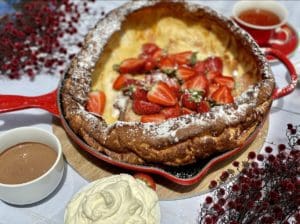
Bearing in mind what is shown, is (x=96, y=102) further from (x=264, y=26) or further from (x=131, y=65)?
(x=264, y=26)

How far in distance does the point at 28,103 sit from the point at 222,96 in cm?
67

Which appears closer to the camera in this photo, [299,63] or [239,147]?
[239,147]

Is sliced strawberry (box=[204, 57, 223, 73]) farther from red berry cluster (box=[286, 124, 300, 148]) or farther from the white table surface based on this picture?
red berry cluster (box=[286, 124, 300, 148])

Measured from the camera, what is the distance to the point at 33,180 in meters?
1.26

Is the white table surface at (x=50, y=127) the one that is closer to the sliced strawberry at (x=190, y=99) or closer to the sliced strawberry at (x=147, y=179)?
the sliced strawberry at (x=147, y=179)

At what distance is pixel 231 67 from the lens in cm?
172

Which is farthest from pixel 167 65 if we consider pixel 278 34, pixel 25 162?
pixel 25 162

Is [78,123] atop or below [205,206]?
atop

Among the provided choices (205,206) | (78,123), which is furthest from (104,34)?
(205,206)

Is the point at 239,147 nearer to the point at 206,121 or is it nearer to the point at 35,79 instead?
the point at 206,121

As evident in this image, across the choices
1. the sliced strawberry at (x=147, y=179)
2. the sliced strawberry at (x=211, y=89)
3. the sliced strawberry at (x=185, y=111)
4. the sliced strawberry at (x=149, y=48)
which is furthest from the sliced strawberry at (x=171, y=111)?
the sliced strawberry at (x=149, y=48)

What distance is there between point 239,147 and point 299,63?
58cm

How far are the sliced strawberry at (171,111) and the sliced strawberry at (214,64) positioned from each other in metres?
0.27

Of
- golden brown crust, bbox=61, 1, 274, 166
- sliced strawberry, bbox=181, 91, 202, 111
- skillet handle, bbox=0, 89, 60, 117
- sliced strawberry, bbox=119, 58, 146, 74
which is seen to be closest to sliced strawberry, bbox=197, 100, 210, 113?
sliced strawberry, bbox=181, 91, 202, 111
